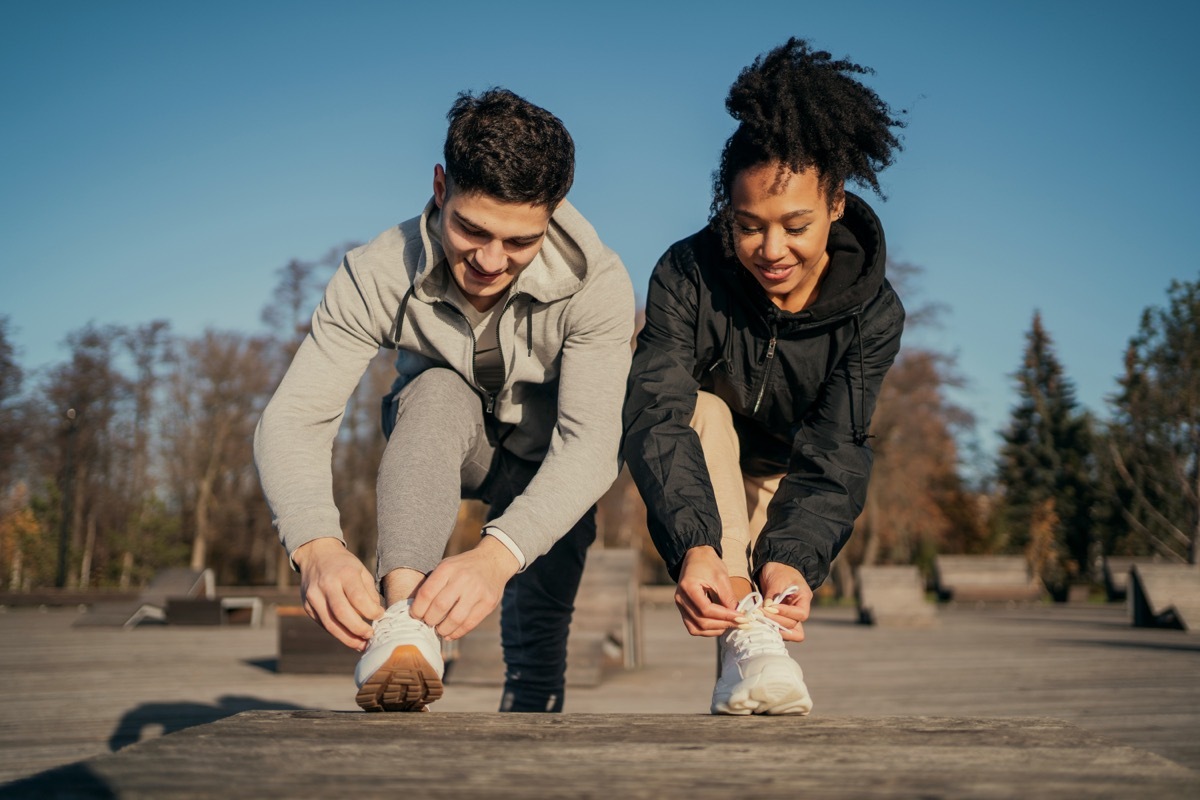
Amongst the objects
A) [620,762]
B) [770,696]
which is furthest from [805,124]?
[620,762]

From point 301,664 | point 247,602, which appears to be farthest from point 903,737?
point 247,602

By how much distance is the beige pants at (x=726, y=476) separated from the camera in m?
2.78

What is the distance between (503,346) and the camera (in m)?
3.00

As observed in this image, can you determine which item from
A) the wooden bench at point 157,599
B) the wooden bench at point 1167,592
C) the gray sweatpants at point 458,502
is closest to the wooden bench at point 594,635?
the gray sweatpants at point 458,502

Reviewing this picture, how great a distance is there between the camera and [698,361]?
3.24 meters

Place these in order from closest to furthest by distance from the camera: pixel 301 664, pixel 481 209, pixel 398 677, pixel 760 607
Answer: pixel 398 677, pixel 760 607, pixel 481 209, pixel 301 664

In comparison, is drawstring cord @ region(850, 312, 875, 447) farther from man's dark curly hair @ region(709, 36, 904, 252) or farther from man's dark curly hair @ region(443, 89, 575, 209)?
man's dark curly hair @ region(443, 89, 575, 209)

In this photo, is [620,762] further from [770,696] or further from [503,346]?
[503,346]

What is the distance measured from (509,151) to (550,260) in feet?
1.43

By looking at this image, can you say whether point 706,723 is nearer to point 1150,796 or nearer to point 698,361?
point 1150,796

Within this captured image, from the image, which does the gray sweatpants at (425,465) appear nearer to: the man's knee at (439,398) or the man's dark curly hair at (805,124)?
the man's knee at (439,398)

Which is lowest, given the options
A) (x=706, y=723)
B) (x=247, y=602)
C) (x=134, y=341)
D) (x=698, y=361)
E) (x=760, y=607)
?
(x=247, y=602)

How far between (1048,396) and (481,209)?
46562 millimetres

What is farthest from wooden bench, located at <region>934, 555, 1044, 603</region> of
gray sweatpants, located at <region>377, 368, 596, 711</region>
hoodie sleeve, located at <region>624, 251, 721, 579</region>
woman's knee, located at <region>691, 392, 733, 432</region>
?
hoodie sleeve, located at <region>624, 251, 721, 579</region>
